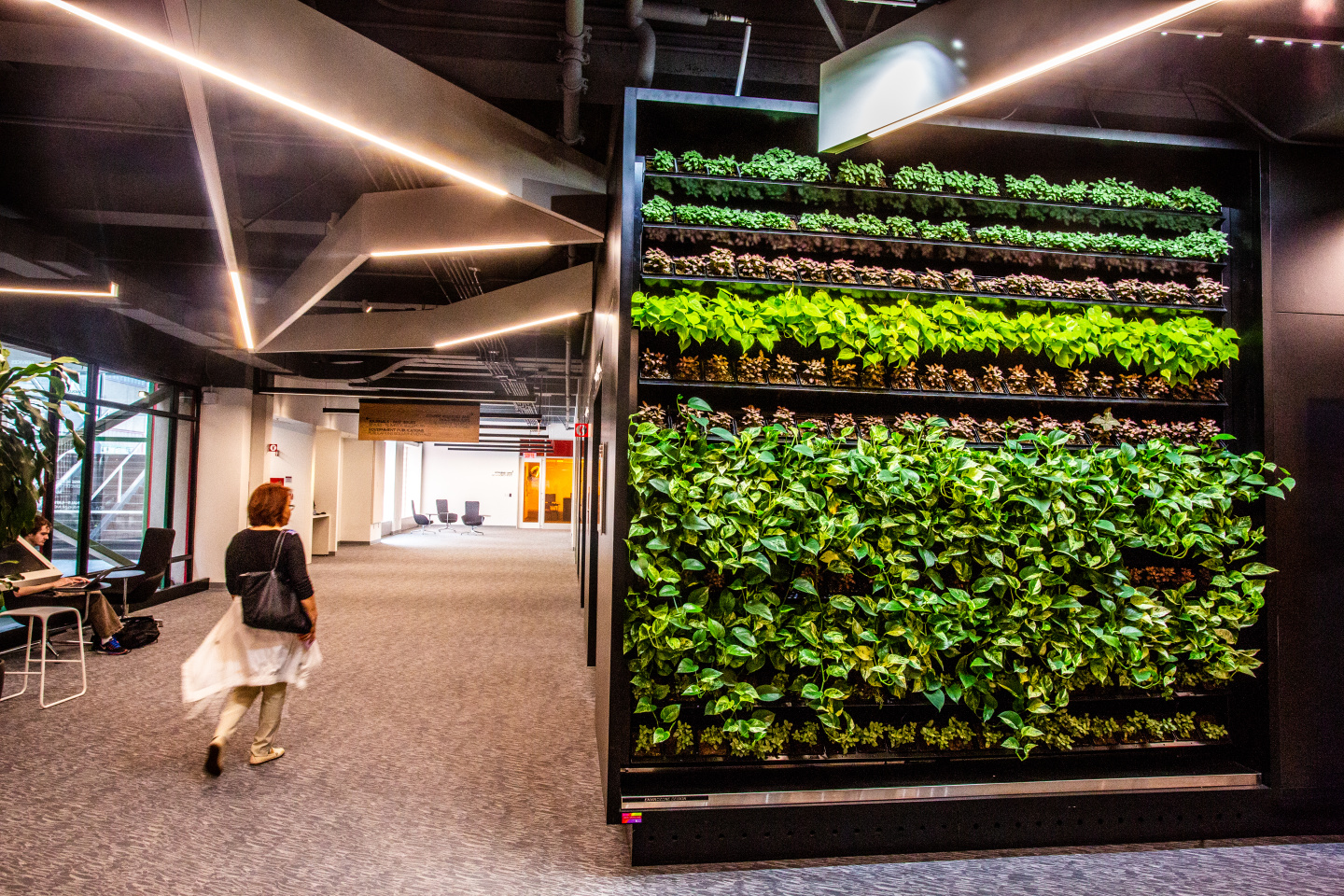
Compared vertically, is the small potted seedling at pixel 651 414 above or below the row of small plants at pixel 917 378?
below

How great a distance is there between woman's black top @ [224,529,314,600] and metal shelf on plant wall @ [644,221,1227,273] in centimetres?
238

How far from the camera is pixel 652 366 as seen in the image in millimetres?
3131

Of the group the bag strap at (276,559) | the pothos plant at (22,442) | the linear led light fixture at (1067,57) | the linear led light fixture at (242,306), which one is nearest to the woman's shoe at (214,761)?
the bag strap at (276,559)

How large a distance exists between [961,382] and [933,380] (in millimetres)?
135

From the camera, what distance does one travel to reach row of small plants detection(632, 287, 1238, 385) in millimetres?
3068

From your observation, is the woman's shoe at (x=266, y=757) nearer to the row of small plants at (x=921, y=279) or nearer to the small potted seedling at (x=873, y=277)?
the row of small plants at (x=921, y=279)

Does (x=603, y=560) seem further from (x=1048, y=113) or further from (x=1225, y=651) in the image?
(x=1048, y=113)

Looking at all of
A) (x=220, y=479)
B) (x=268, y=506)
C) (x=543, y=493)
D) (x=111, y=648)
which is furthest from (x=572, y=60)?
(x=543, y=493)

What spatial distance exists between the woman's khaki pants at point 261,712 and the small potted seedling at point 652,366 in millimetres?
2588

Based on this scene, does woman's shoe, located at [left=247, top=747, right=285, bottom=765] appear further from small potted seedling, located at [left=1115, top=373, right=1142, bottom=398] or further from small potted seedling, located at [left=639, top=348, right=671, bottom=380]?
small potted seedling, located at [left=1115, top=373, right=1142, bottom=398]

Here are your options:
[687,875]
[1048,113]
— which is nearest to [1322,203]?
[1048,113]

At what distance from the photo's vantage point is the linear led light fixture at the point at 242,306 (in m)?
5.01

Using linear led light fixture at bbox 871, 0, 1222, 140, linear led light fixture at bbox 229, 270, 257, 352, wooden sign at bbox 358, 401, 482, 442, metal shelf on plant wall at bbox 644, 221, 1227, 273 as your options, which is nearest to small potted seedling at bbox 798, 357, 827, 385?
metal shelf on plant wall at bbox 644, 221, 1227, 273

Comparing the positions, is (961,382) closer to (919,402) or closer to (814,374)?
(919,402)
